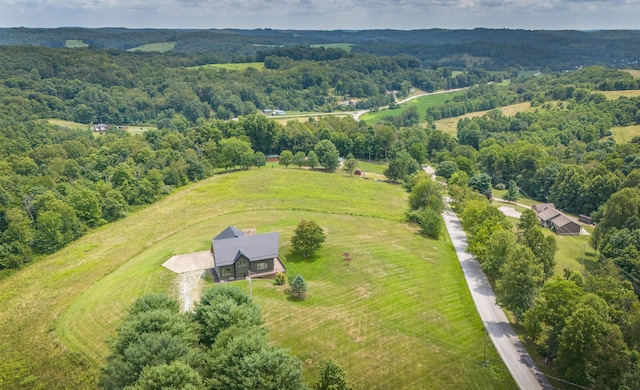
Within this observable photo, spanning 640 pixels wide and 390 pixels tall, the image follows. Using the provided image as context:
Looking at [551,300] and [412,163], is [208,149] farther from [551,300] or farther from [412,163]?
[551,300]

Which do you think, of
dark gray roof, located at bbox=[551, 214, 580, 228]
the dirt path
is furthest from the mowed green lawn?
dark gray roof, located at bbox=[551, 214, 580, 228]

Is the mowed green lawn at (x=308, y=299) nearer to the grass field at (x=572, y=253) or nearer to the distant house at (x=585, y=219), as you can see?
the grass field at (x=572, y=253)

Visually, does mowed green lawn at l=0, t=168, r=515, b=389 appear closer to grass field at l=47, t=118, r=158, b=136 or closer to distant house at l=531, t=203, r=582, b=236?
distant house at l=531, t=203, r=582, b=236

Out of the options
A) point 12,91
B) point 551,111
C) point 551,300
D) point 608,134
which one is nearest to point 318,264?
point 551,300

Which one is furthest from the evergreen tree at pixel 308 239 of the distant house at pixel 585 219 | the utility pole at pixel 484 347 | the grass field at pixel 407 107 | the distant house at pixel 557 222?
the grass field at pixel 407 107

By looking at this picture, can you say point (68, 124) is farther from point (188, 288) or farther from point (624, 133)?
point (624, 133)
